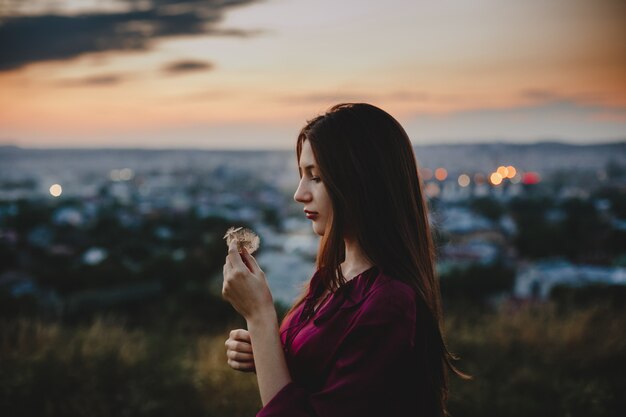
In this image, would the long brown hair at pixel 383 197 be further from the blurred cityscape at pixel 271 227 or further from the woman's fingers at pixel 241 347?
the blurred cityscape at pixel 271 227

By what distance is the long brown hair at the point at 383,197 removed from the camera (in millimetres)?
1335

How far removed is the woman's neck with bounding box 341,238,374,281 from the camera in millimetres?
1434

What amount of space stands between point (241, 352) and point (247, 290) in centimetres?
24

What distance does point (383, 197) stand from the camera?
134 centimetres

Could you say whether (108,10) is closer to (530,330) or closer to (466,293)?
(466,293)

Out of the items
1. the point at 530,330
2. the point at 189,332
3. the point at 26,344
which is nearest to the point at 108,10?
the point at 189,332

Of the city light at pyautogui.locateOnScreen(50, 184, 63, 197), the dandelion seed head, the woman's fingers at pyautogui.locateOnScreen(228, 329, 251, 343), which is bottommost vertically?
the city light at pyautogui.locateOnScreen(50, 184, 63, 197)

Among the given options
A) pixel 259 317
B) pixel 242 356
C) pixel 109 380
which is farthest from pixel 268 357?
pixel 109 380

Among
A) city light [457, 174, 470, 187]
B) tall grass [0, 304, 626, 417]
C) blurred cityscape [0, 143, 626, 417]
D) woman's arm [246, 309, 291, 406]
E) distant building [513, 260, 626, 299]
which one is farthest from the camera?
city light [457, 174, 470, 187]

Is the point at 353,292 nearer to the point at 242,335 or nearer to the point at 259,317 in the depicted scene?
the point at 259,317

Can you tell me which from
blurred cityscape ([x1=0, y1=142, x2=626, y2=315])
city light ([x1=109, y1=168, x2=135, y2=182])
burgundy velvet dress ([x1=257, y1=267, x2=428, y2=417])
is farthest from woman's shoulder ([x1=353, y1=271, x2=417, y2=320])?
city light ([x1=109, y1=168, x2=135, y2=182])

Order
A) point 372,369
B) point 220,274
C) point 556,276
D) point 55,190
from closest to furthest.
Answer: point 372,369
point 220,274
point 556,276
point 55,190

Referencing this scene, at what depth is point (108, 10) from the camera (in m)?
13.3

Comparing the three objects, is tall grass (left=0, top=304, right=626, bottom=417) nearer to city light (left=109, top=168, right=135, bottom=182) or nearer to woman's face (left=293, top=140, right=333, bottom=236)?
woman's face (left=293, top=140, right=333, bottom=236)
